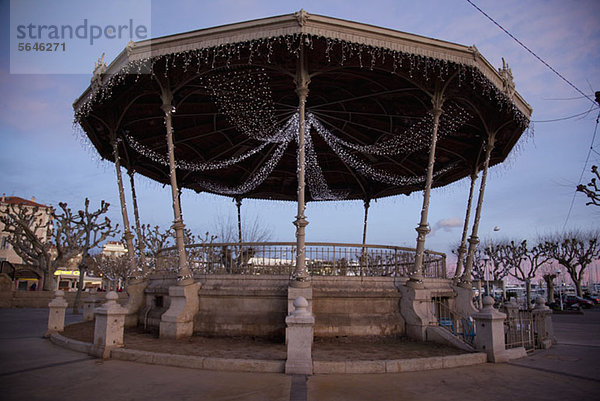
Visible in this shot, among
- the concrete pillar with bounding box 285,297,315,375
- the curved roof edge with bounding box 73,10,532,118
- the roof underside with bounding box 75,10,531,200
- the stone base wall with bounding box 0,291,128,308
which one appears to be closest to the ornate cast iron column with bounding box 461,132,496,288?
the roof underside with bounding box 75,10,531,200

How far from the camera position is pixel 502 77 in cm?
1212

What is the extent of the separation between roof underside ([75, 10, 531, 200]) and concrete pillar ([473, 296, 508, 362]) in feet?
19.1

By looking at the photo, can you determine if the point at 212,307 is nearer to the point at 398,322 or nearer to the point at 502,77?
the point at 398,322

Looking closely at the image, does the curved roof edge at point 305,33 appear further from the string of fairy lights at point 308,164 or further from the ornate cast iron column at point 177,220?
the string of fairy lights at point 308,164

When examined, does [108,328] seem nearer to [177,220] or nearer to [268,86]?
[177,220]

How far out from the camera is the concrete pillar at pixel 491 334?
880cm

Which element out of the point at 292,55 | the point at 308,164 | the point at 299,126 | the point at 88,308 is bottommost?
the point at 88,308

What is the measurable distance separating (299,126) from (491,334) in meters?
6.67

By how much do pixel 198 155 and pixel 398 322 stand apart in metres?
11.8

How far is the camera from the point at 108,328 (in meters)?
8.72

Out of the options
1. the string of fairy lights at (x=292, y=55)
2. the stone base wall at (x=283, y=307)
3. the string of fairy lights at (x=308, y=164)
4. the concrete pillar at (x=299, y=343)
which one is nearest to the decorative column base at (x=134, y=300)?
the stone base wall at (x=283, y=307)

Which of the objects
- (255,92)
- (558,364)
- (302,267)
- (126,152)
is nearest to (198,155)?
(126,152)

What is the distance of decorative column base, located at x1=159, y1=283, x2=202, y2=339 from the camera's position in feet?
34.1

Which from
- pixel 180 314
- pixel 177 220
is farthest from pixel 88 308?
pixel 180 314
